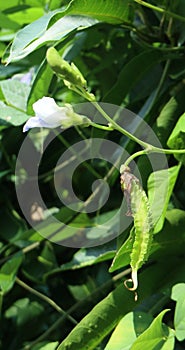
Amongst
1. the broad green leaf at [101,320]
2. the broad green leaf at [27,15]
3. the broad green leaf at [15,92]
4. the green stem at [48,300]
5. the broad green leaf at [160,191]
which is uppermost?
the broad green leaf at [27,15]

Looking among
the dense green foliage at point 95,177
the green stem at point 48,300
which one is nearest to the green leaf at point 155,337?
the dense green foliage at point 95,177

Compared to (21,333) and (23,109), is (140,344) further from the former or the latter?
(21,333)

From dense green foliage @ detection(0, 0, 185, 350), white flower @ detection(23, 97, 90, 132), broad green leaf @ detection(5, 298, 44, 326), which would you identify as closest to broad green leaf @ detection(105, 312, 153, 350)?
dense green foliage @ detection(0, 0, 185, 350)

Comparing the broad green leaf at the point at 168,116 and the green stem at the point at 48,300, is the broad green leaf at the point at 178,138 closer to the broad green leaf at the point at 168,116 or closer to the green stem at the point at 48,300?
the broad green leaf at the point at 168,116

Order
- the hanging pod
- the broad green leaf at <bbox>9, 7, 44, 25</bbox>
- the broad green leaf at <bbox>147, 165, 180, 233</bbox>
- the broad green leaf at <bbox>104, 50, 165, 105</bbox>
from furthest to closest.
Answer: the broad green leaf at <bbox>9, 7, 44, 25</bbox> → the broad green leaf at <bbox>104, 50, 165, 105</bbox> → the broad green leaf at <bbox>147, 165, 180, 233</bbox> → the hanging pod

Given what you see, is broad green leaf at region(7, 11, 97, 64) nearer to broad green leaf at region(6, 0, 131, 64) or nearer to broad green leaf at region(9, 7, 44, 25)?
broad green leaf at region(6, 0, 131, 64)

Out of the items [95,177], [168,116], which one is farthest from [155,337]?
[95,177]
